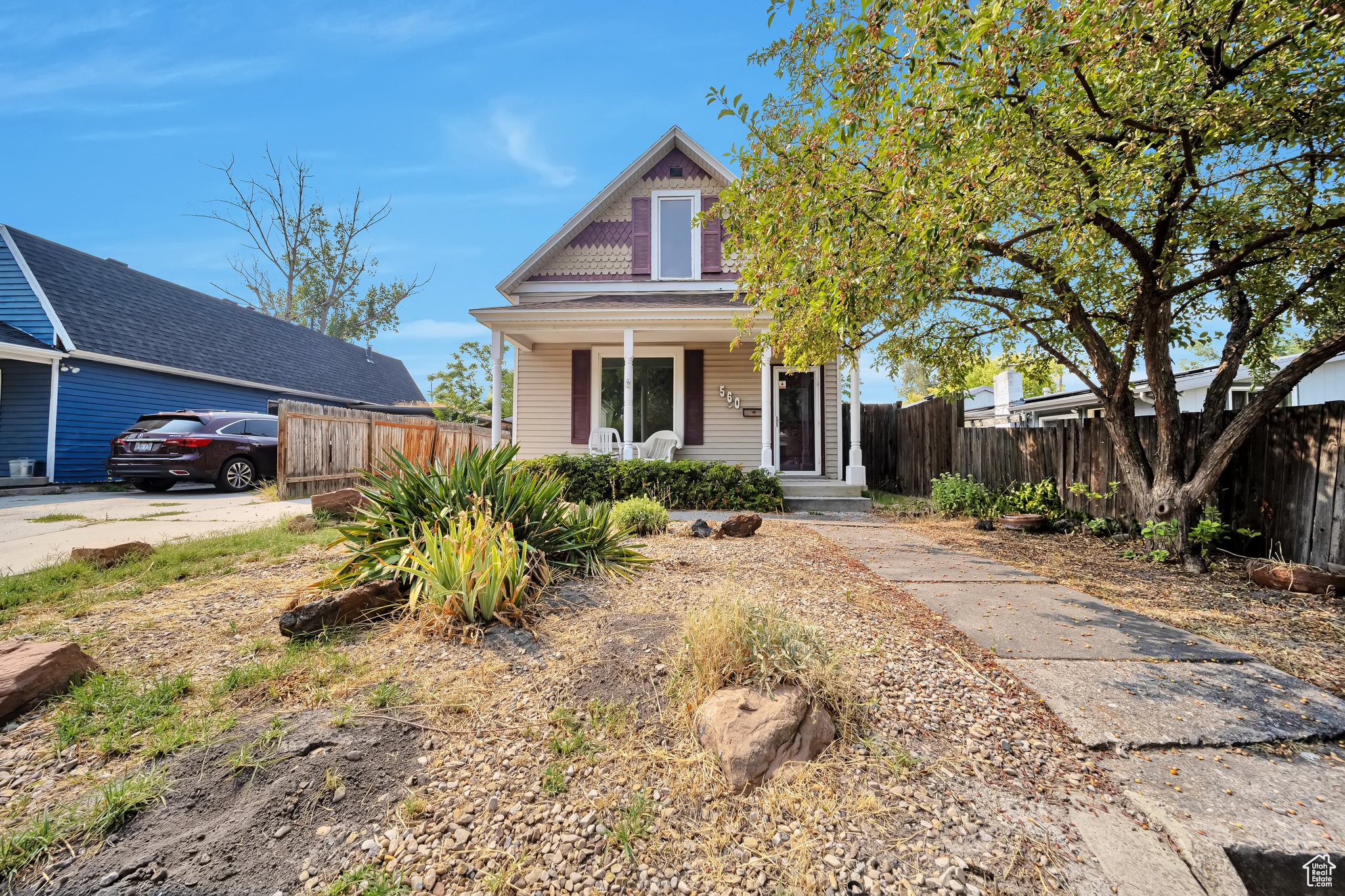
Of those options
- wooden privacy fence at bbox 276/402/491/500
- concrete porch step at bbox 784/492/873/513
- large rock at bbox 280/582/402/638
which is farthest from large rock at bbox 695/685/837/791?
wooden privacy fence at bbox 276/402/491/500

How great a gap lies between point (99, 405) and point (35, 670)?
13852 millimetres

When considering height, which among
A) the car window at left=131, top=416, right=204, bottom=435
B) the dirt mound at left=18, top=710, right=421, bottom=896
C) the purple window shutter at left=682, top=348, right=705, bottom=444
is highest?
the purple window shutter at left=682, top=348, right=705, bottom=444

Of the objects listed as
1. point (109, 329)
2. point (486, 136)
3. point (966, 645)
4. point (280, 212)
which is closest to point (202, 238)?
point (280, 212)

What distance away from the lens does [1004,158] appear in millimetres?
3514

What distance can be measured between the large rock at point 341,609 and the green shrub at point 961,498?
754cm

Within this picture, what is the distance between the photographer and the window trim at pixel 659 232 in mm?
10883

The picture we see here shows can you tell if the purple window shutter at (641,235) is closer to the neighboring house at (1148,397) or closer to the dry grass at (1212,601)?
the neighboring house at (1148,397)

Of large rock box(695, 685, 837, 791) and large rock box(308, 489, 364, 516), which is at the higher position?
large rock box(308, 489, 364, 516)

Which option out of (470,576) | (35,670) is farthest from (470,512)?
(35,670)

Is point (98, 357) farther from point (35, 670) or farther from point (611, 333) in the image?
point (35, 670)

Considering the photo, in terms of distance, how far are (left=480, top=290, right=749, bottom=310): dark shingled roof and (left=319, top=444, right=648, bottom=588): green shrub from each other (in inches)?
234

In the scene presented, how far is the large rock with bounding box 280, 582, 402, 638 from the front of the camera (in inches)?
105

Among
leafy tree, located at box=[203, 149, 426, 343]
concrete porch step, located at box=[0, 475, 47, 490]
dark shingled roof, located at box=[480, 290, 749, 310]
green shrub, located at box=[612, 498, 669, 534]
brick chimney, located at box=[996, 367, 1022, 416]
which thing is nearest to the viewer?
green shrub, located at box=[612, 498, 669, 534]

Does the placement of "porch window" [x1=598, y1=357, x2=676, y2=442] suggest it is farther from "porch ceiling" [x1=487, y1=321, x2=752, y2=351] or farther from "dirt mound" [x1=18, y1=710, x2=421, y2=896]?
"dirt mound" [x1=18, y1=710, x2=421, y2=896]
